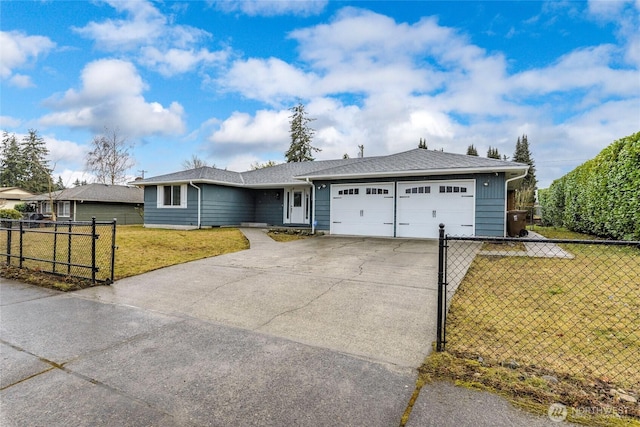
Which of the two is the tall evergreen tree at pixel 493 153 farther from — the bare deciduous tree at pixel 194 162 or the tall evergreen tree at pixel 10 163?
the tall evergreen tree at pixel 10 163

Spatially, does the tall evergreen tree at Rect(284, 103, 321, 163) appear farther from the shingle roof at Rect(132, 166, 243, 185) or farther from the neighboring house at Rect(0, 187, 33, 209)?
the neighboring house at Rect(0, 187, 33, 209)

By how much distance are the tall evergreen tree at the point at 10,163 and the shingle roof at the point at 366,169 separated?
4685 centimetres

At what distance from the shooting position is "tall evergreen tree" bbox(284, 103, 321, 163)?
37.5 metres

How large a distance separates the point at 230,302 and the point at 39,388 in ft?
7.63

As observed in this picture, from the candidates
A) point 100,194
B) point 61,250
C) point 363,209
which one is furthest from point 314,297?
point 100,194

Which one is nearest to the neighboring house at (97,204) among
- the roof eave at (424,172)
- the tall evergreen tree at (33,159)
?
the roof eave at (424,172)

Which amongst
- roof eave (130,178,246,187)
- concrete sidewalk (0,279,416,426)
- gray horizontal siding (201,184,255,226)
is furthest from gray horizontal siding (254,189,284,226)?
concrete sidewalk (0,279,416,426)

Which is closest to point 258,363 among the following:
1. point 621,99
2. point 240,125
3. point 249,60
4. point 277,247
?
point 277,247

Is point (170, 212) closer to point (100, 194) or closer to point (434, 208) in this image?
point (100, 194)

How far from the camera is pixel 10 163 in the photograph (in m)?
47.0

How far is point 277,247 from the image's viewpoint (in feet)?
32.2

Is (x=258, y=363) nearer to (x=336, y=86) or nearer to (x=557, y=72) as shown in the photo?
(x=557, y=72)

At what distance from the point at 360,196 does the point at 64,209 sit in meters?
23.0

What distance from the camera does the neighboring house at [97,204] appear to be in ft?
73.5
